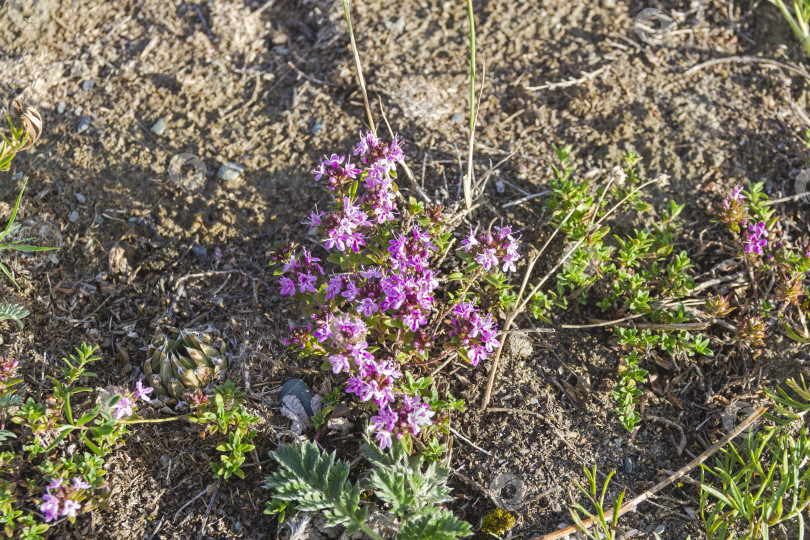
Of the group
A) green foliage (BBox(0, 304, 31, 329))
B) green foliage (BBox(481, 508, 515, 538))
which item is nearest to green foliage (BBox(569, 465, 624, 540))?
green foliage (BBox(481, 508, 515, 538))

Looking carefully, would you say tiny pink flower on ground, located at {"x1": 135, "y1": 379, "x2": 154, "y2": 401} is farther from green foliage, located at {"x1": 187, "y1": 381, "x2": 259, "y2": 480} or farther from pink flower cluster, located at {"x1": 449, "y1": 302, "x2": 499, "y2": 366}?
pink flower cluster, located at {"x1": 449, "y1": 302, "x2": 499, "y2": 366}

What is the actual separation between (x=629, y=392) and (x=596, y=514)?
617 millimetres

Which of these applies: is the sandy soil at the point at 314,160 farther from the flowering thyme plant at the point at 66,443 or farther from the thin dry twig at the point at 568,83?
the flowering thyme plant at the point at 66,443

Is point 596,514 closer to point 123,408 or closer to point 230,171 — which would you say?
point 123,408

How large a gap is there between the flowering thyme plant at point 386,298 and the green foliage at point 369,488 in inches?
5.5

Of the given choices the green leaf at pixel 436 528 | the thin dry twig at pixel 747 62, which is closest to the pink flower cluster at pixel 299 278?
the green leaf at pixel 436 528

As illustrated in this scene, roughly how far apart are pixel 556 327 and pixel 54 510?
2525 mm

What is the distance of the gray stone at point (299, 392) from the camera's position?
3.04m

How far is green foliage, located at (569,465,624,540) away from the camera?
259cm

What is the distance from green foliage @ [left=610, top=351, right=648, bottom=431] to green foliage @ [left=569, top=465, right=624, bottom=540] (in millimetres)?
340

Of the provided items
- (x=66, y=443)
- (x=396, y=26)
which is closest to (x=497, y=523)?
(x=66, y=443)

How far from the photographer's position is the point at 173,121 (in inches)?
150

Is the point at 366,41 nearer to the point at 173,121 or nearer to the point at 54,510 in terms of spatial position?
the point at 173,121

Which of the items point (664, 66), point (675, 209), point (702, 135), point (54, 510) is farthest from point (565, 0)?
point (54, 510)
